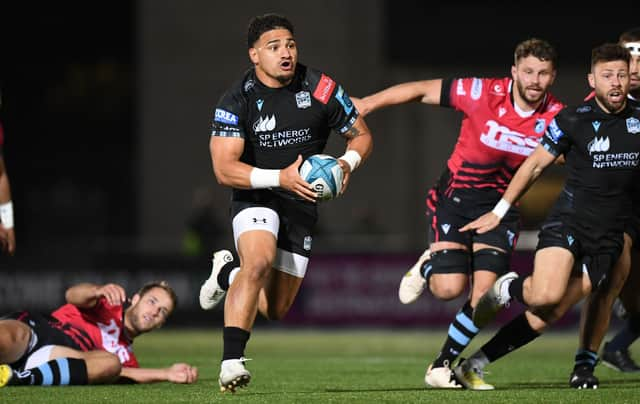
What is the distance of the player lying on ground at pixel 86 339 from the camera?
7691mm

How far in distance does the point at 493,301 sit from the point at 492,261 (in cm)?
60

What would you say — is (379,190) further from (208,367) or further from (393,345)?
(208,367)

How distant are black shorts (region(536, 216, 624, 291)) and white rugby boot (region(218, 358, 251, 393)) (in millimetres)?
2014

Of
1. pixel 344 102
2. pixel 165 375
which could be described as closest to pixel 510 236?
pixel 344 102

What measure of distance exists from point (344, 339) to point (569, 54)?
371 inches

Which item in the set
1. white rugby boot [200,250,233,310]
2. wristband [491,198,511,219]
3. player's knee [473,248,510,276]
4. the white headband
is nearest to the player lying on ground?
white rugby boot [200,250,233,310]

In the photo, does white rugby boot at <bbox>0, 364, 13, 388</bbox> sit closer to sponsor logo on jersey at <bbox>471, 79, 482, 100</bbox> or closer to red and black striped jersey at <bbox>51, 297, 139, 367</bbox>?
red and black striped jersey at <bbox>51, 297, 139, 367</bbox>

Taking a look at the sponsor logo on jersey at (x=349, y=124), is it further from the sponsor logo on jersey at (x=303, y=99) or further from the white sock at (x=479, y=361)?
the white sock at (x=479, y=361)

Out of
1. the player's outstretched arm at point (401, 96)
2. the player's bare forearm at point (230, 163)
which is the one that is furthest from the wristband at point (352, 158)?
the player's outstretched arm at point (401, 96)

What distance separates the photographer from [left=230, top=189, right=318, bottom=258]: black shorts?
7633 millimetres

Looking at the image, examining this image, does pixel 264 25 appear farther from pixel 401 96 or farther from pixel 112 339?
pixel 112 339

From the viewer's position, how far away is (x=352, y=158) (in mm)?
7574

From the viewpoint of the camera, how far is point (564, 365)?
1044cm

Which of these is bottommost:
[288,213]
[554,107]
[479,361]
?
[479,361]
